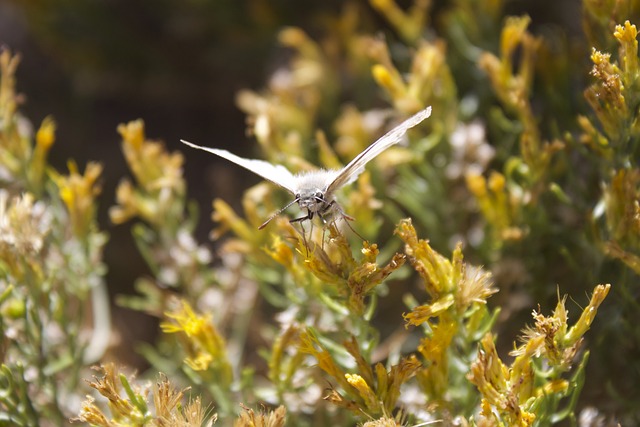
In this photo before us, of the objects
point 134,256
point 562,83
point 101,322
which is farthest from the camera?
point 134,256

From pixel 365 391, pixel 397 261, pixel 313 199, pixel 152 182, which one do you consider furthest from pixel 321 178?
pixel 152 182

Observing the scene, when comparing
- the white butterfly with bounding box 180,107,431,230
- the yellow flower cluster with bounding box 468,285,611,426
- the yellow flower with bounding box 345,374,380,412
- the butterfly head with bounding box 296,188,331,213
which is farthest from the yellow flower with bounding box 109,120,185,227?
the yellow flower cluster with bounding box 468,285,611,426

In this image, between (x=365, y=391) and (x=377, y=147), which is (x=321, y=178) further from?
(x=365, y=391)

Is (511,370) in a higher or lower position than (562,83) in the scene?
lower

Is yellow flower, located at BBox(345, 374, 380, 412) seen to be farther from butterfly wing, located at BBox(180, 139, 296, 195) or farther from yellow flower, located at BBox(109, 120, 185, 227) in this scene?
yellow flower, located at BBox(109, 120, 185, 227)

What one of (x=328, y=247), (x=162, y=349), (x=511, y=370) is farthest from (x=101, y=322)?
(x=511, y=370)

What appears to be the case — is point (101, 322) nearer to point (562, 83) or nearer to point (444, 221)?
point (444, 221)

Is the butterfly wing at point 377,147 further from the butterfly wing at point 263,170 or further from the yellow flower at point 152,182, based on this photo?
the yellow flower at point 152,182
